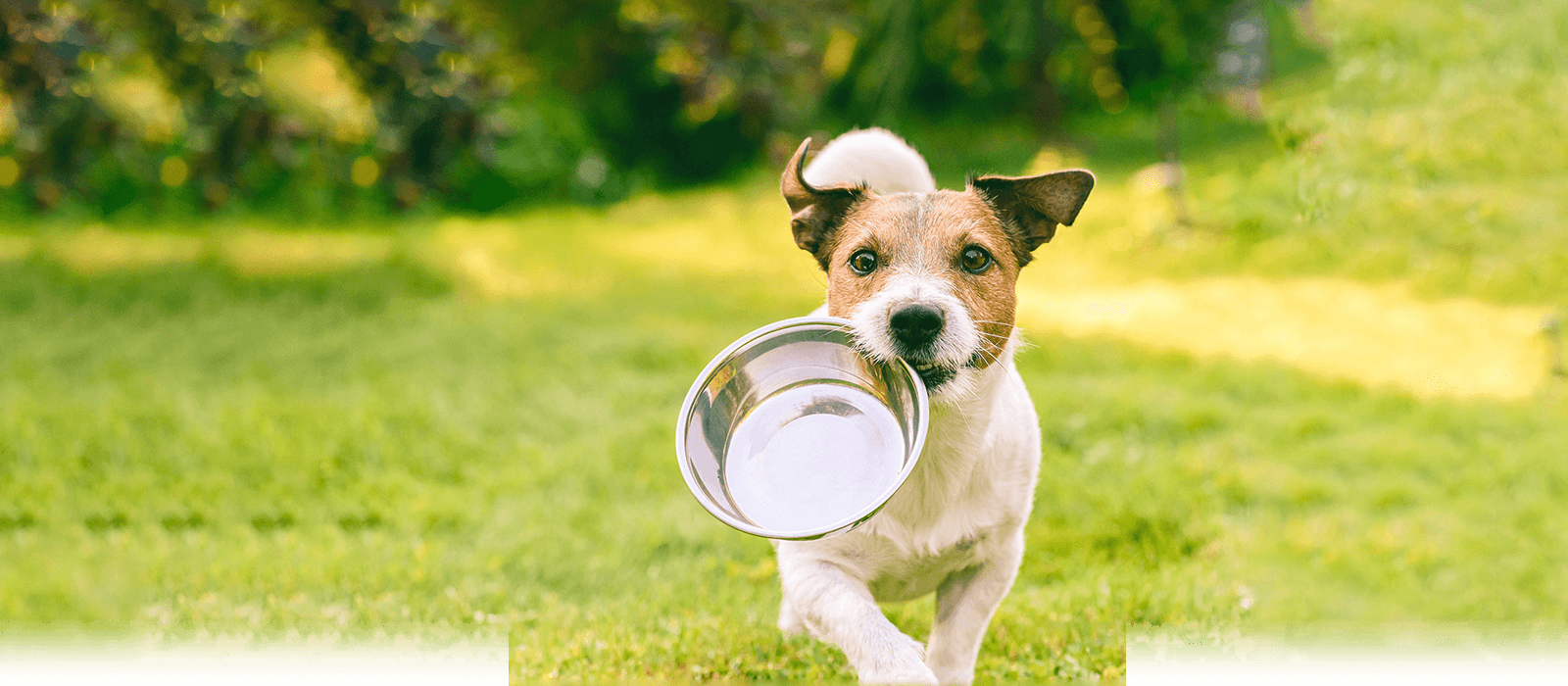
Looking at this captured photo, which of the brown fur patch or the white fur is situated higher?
the brown fur patch

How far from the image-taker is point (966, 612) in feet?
9.77

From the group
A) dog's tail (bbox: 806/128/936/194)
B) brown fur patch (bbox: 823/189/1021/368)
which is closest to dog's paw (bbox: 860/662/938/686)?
brown fur patch (bbox: 823/189/1021/368)

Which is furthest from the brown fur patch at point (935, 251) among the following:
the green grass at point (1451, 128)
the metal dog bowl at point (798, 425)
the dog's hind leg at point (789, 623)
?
the green grass at point (1451, 128)

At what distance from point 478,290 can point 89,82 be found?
132 inches

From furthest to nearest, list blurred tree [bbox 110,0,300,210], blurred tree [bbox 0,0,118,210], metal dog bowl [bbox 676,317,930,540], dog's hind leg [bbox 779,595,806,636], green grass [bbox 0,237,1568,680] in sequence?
blurred tree [bbox 110,0,300,210] < blurred tree [bbox 0,0,118,210] < green grass [bbox 0,237,1568,680] < dog's hind leg [bbox 779,595,806,636] < metal dog bowl [bbox 676,317,930,540]

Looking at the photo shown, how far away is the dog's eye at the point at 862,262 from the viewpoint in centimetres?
272

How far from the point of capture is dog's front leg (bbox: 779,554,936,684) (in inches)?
97.7

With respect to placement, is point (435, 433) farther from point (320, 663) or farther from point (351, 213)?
point (351, 213)

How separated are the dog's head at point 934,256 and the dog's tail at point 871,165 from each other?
0.40 metres

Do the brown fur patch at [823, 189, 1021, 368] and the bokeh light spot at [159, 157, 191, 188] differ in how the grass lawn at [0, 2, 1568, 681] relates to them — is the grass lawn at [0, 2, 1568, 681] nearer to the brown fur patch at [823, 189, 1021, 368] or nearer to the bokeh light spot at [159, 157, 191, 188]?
the bokeh light spot at [159, 157, 191, 188]

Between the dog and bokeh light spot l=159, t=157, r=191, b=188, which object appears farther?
bokeh light spot l=159, t=157, r=191, b=188

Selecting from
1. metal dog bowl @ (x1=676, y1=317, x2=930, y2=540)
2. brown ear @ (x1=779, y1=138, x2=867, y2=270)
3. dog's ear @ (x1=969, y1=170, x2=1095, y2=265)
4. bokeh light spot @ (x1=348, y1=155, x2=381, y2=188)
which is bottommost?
metal dog bowl @ (x1=676, y1=317, x2=930, y2=540)

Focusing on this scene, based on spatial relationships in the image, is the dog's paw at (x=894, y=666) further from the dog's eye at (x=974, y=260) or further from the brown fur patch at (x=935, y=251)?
the dog's eye at (x=974, y=260)

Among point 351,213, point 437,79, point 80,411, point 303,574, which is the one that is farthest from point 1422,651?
point 351,213
